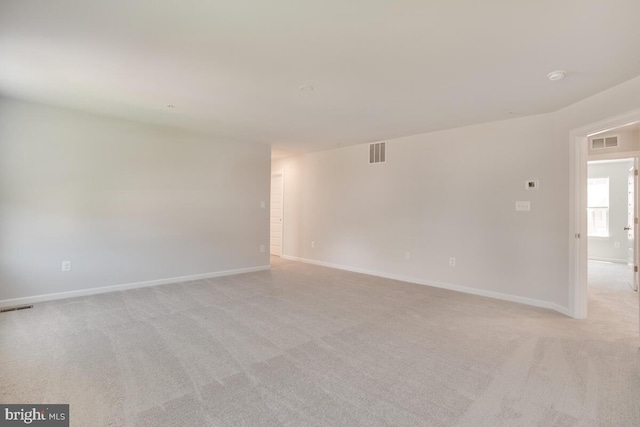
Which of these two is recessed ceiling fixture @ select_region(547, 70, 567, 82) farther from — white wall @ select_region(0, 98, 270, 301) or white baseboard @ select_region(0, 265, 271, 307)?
white baseboard @ select_region(0, 265, 271, 307)

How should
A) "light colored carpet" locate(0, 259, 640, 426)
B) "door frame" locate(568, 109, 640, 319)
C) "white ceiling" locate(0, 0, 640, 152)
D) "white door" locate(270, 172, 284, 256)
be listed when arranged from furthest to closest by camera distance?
"white door" locate(270, 172, 284, 256) → "door frame" locate(568, 109, 640, 319) → "white ceiling" locate(0, 0, 640, 152) → "light colored carpet" locate(0, 259, 640, 426)

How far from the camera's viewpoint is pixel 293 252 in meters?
7.20

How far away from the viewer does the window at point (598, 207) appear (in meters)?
7.23

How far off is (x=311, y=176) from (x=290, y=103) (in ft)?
10.7

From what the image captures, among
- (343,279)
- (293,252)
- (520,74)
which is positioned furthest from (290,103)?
(293,252)

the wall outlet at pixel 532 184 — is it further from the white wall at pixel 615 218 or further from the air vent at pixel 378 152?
the white wall at pixel 615 218

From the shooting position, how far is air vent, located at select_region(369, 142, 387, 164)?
17.9 feet

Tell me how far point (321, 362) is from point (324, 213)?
4.31 metres

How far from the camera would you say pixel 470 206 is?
4.43 metres

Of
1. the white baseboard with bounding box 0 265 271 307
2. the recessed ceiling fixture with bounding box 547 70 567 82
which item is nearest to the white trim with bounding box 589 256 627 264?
the recessed ceiling fixture with bounding box 547 70 567 82

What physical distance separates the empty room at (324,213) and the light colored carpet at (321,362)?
20mm

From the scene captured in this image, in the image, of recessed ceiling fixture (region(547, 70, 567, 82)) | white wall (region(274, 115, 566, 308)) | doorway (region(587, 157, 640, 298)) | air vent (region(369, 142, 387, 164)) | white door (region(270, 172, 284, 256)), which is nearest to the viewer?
recessed ceiling fixture (region(547, 70, 567, 82))

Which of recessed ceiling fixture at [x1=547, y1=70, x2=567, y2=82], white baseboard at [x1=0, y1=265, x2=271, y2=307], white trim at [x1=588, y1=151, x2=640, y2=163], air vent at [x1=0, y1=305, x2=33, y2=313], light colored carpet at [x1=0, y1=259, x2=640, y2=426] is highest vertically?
recessed ceiling fixture at [x1=547, y1=70, x2=567, y2=82]

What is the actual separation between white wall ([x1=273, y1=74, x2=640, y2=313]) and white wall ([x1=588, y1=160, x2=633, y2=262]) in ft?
16.9
